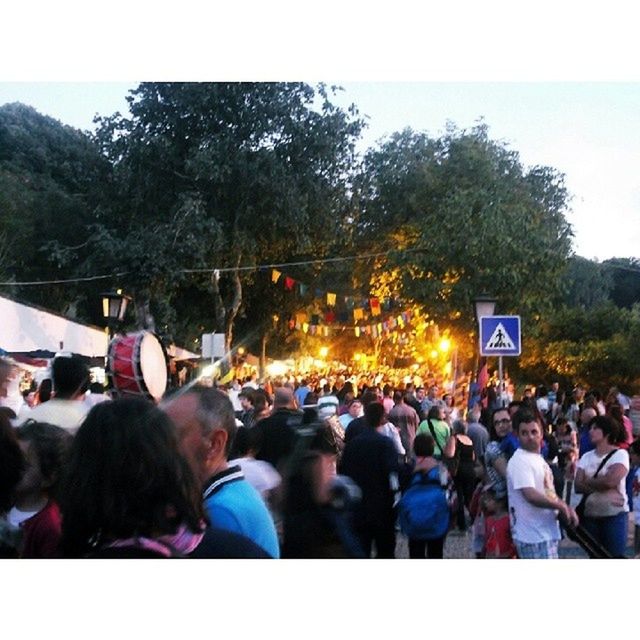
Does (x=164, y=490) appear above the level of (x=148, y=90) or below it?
below

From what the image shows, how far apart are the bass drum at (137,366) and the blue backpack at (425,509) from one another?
202cm

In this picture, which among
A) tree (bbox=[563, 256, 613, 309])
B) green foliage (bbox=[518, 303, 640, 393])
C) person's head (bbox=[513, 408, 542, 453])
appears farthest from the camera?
tree (bbox=[563, 256, 613, 309])

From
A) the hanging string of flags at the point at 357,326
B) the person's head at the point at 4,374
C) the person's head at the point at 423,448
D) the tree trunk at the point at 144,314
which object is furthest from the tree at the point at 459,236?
the person's head at the point at 4,374

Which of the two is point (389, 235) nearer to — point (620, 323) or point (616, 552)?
point (620, 323)

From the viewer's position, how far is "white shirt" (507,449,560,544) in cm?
682

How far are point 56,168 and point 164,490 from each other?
45176 mm

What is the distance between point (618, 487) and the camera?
313 inches

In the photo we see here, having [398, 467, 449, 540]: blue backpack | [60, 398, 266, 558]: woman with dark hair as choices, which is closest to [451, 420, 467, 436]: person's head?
[398, 467, 449, 540]: blue backpack

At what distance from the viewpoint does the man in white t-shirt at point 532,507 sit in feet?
22.2

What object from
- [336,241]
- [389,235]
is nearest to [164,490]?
[336,241]

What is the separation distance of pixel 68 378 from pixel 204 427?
9.21 feet

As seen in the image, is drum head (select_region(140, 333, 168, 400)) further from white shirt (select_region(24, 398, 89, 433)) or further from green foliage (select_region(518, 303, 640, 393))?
green foliage (select_region(518, 303, 640, 393))

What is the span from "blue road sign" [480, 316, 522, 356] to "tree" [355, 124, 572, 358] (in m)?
14.9

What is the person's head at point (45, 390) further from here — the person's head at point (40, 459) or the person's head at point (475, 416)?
the person's head at point (40, 459)
